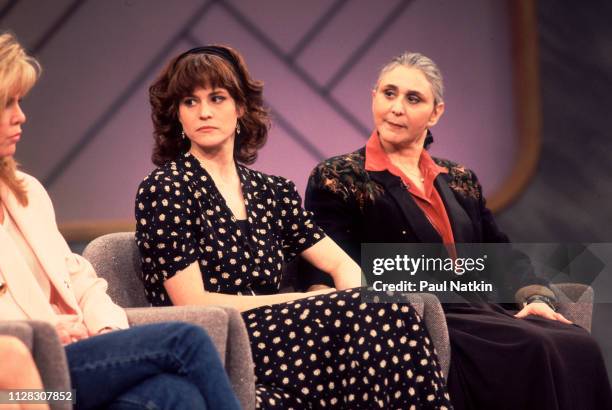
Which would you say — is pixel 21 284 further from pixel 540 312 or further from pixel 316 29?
pixel 316 29

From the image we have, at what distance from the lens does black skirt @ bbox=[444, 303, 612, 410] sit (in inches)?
128

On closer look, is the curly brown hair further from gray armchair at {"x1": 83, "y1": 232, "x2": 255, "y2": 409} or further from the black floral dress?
gray armchair at {"x1": 83, "y1": 232, "x2": 255, "y2": 409}

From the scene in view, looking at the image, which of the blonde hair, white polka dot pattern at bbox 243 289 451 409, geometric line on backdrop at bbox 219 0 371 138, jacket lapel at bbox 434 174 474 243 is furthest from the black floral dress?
geometric line on backdrop at bbox 219 0 371 138

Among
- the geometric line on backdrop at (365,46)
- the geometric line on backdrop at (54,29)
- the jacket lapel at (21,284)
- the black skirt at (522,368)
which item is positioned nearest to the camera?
the jacket lapel at (21,284)

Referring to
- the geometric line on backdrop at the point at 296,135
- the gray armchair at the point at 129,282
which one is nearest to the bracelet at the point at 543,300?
the gray armchair at the point at 129,282

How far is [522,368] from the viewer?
327 centimetres

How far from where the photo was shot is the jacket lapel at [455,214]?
381 cm

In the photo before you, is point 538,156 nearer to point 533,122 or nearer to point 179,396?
point 533,122

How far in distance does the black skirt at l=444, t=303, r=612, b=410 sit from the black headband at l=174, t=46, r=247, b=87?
1.04 meters

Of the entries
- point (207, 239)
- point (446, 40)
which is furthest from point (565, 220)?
point (207, 239)

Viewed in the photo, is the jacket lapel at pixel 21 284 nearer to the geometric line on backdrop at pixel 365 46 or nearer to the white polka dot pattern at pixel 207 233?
the white polka dot pattern at pixel 207 233

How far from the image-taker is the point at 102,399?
2391 millimetres

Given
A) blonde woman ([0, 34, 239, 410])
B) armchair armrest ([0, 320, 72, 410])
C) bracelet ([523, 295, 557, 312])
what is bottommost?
armchair armrest ([0, 320, 72, 410])

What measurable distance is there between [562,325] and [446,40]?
161 cm
